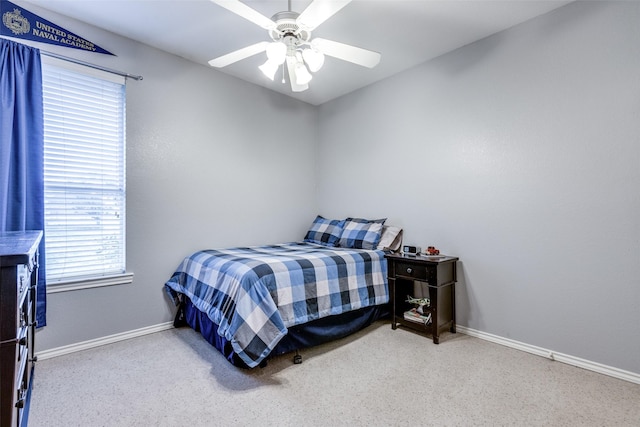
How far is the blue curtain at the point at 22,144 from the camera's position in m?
2.02

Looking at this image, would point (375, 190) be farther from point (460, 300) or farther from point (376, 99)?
point (460, 300)

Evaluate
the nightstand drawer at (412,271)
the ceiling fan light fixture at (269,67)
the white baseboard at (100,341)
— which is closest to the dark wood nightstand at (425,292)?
the nightstand drawer at (412,271)

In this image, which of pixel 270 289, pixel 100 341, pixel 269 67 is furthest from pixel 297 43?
pixel 100 341

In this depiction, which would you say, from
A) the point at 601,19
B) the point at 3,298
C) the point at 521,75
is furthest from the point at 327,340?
the point at 601,19

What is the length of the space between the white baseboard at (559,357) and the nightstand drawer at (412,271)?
2.18 ft

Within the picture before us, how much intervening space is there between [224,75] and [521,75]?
9.29 ft

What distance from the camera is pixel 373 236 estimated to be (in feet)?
10.2

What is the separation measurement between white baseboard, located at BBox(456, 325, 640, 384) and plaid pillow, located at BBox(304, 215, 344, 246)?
60.6 inches

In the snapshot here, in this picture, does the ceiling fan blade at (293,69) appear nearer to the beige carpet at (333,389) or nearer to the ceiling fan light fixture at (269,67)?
the ceiling fan light fixture at (269,67)

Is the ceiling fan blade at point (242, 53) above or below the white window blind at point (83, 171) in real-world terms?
above

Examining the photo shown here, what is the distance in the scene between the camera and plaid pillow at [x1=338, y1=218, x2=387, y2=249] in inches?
121

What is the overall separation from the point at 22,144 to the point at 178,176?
1.09 metres

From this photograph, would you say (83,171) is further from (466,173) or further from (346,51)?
(466,173)

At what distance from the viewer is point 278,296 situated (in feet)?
6.86
